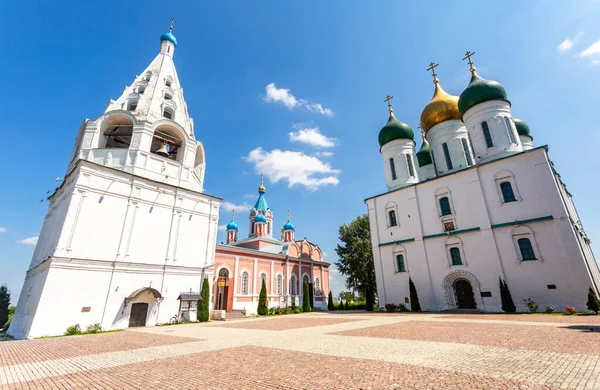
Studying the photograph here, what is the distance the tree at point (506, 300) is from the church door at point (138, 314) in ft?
70.9

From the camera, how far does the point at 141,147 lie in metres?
18.2

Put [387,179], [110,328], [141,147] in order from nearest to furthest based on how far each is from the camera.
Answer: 1. [110,328]
2. [141,147]
3. [387,179]

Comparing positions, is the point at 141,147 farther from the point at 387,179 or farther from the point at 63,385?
the point at 387,179

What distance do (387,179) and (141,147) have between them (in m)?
21.0

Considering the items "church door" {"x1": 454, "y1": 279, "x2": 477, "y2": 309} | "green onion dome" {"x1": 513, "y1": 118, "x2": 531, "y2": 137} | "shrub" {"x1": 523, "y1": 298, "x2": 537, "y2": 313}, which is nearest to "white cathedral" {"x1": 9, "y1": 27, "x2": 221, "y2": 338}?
"church door" {"x1": 454, "y1": 279, "x2": 477, "y2": 309}

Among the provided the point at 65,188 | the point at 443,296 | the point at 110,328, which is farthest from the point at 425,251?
the point at 65,188

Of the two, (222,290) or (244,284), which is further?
(244,284)

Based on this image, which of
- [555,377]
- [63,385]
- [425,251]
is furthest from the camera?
[425,251]

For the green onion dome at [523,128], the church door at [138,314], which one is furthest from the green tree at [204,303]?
the green onion dome at [523,128]

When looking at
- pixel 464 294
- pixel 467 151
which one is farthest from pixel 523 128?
pixel 464 294

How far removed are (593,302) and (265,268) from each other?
76.7ft

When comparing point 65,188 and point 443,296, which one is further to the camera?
point 443,296

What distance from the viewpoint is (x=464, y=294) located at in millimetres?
19531

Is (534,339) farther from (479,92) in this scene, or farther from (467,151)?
(467,151)
